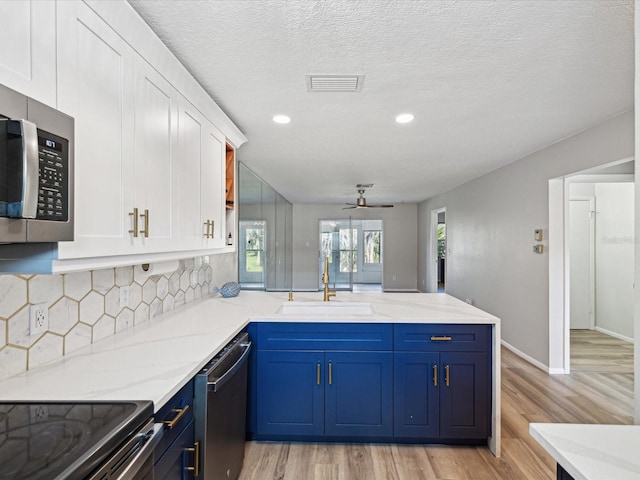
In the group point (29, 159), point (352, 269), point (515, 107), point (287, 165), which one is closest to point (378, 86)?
point (515, 107)

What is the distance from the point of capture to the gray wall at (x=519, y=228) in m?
3.09

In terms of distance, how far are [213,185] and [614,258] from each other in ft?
19.2

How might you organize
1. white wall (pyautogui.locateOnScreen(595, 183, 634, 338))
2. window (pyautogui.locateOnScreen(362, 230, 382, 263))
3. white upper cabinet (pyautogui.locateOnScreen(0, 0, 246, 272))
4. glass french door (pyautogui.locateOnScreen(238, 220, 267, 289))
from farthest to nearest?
1. window (pyautogui.locateOnScreen(362, 230, 382, 263))
2. white wall (pyautogui.locateOnScreen(595, 183, 634, 338))
3. glass french door (pyautogui.locateOnScreen(238, 220, 267, 289))
4. white upper cabinet (pyautogui.locateOnScreen(0, 0, 246, 272))

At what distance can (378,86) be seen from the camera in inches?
86.4

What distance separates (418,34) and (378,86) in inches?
22.4

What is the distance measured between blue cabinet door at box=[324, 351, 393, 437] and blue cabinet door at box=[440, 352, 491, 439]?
37 cm

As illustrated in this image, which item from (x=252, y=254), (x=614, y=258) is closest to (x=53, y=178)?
(x=252, y=254)

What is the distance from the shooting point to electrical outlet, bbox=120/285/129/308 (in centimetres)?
190

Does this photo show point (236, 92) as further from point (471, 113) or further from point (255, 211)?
point (255, 211)

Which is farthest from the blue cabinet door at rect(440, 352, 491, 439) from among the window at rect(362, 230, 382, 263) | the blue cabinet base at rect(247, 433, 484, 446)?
the window at rect(362, 230, 382, 263)

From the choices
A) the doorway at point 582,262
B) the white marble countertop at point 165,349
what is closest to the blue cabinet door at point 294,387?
the white marble countertop at point 165,349

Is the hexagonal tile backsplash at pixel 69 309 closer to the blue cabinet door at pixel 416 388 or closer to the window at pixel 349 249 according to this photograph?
the blue cabinet door at pixel 416 388

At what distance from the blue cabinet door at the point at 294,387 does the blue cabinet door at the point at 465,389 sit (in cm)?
83

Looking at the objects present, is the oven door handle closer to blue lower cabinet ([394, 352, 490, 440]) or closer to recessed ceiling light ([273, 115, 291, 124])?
blue lower cabinet ([394, 352, 490, 440])
